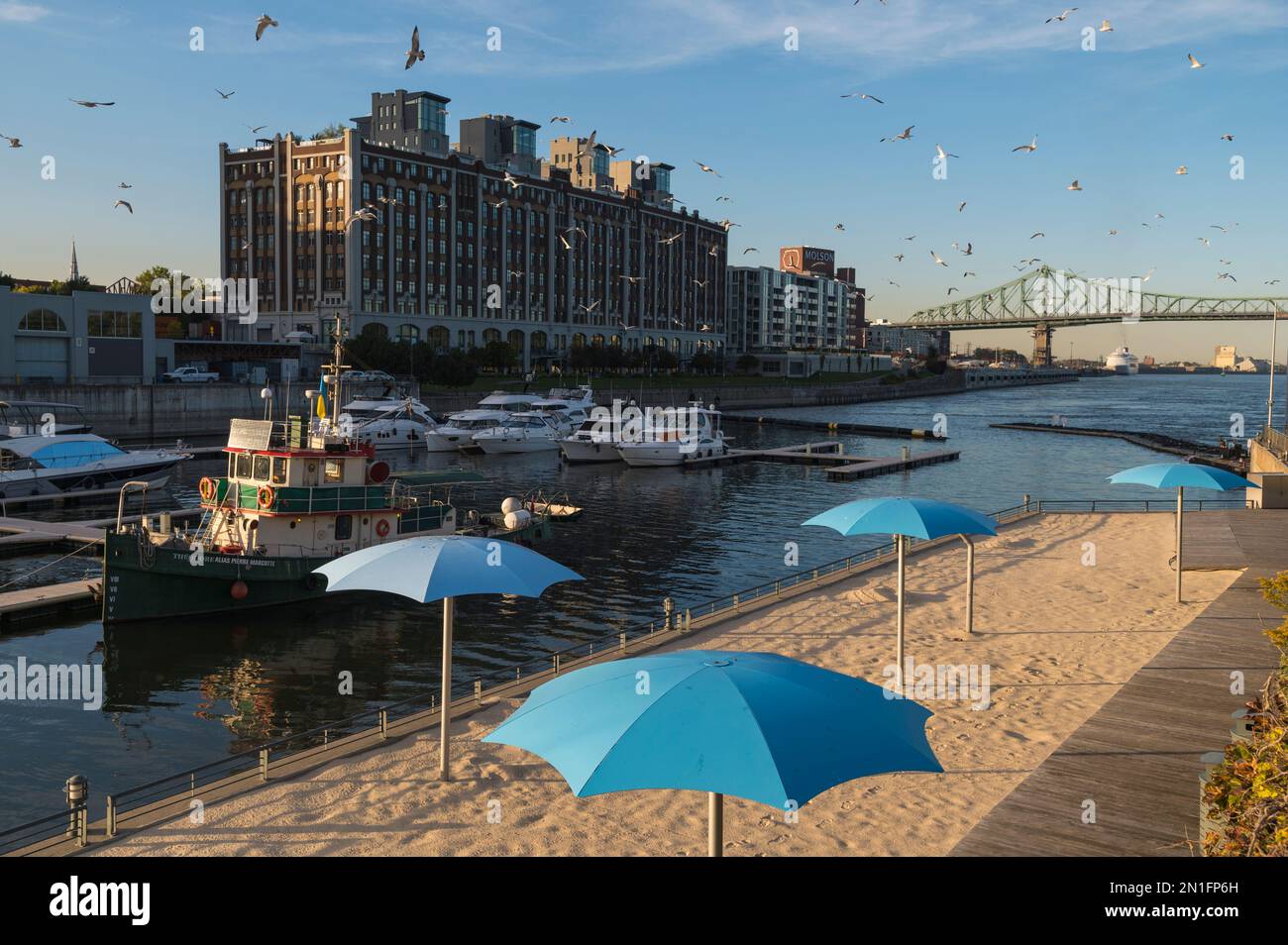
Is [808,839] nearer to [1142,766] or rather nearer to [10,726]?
[1142,766]

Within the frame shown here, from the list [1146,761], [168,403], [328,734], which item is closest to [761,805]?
[1146,761]

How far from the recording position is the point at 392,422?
3322 inches

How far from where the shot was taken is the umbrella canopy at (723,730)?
24.9 ft

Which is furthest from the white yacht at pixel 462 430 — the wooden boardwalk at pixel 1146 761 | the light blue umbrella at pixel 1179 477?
the wooden boardwalk at pixel 1146 761

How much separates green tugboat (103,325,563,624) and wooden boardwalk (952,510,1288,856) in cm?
2179

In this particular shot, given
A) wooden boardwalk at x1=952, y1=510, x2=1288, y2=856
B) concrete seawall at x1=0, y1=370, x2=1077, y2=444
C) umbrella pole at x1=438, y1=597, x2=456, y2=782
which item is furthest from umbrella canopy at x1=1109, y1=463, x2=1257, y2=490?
concrete seawall at x1=0, y1=370, x2=1077, y2=444

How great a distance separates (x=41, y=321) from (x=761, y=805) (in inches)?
3378

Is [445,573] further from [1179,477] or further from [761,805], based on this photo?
[1179,477]

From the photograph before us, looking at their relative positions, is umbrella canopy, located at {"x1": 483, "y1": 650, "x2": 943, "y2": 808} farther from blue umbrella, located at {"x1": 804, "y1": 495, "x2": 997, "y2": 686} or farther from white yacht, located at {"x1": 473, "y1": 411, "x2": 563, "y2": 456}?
white yacht, located at {"x1": 473, "y1": 411, "x2": 563, "y2": 456}

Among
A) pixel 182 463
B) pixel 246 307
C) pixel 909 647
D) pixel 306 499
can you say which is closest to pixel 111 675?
pixel 306 499

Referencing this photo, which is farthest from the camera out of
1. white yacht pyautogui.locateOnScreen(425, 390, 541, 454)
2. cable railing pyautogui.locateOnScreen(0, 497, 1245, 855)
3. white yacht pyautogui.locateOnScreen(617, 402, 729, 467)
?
white yacht pyautogui.locateOnScreen(425, 390, 541, 454)

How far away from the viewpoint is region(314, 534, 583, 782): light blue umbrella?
48.9ft

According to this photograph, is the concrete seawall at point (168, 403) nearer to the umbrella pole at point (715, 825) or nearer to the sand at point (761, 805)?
the sand at point (761, 805)

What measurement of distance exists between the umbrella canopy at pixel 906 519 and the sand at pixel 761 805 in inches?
119
